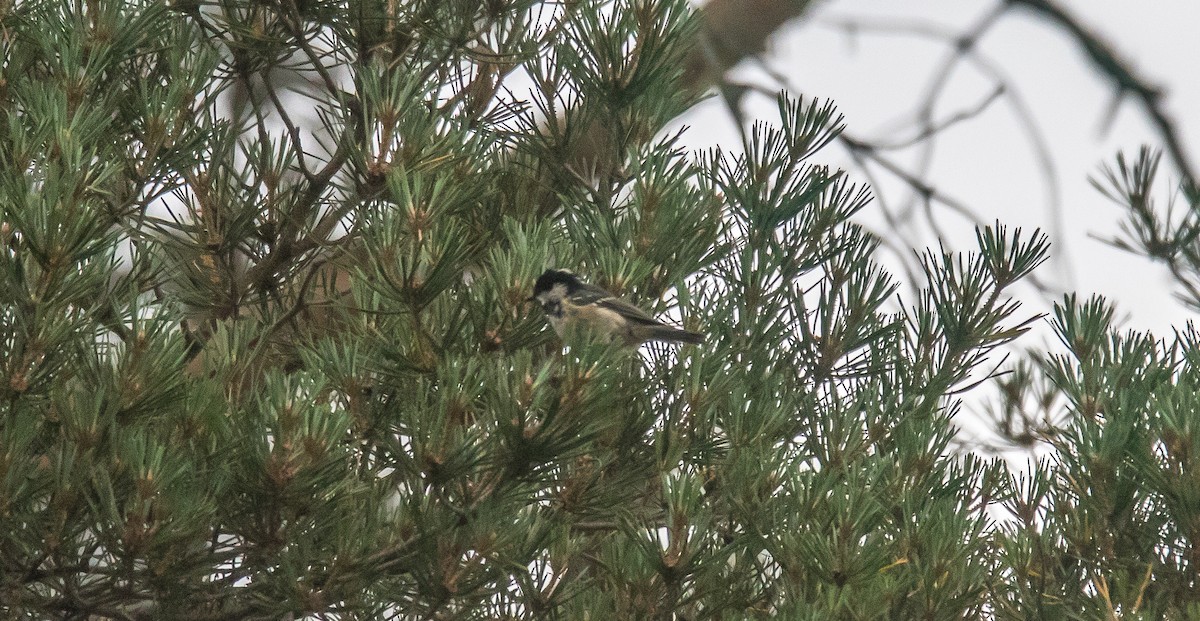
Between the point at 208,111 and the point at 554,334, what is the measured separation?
0.84m

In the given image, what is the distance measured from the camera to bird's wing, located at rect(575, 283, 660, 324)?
226 centimetres

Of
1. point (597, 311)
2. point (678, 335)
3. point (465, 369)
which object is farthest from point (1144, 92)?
point (465, 369)

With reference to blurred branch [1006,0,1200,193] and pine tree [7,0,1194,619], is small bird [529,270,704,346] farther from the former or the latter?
blurred branch [1006,0,1200,193]

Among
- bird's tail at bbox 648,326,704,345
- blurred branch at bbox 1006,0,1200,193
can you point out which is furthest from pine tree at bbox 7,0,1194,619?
blurred branch at bbox 1006,0,1200,193

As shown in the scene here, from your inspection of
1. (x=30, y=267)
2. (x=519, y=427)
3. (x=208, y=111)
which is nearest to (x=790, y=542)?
(x=519, y=427)

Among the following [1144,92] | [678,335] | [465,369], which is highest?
[1144,92]

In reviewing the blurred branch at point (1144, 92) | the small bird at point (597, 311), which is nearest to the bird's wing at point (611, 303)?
the small bird at point (597, 311)

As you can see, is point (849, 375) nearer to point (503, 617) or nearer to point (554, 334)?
point (554, 334)

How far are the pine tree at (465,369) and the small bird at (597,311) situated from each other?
45mm

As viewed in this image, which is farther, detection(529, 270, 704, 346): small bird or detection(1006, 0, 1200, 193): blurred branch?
detection(1006, 0, 1200, 193): blurred branch

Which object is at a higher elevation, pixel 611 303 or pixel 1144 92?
pixel 1144 92

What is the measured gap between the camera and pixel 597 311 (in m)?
2.27

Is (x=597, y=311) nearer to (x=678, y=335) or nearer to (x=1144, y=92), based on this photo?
(x=678, y=335)

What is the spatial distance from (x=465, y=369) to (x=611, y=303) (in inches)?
22.5
